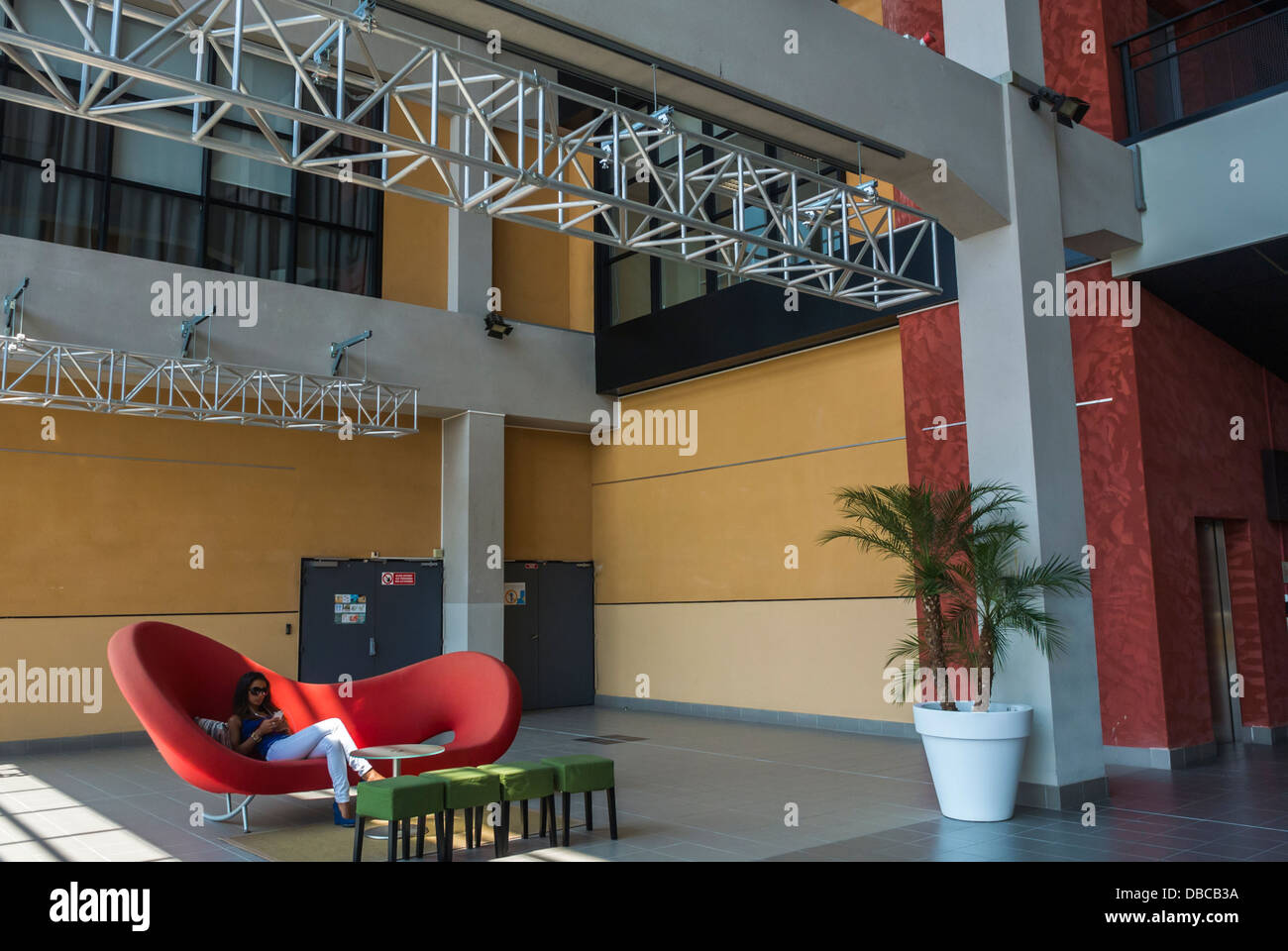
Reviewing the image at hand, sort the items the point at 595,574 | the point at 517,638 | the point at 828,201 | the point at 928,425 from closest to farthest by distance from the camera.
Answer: the point at 828,201
the point at 928,425
the point at 517,638
the point at 595,574

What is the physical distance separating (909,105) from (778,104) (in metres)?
1.18

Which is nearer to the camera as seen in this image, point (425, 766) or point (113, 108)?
point (113, 108)

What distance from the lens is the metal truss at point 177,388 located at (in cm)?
956

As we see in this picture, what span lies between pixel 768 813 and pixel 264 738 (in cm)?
358

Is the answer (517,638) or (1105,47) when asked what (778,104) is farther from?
(517,638)

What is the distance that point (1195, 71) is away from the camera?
9.67 m

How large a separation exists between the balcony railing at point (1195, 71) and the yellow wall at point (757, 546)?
3.28 metres

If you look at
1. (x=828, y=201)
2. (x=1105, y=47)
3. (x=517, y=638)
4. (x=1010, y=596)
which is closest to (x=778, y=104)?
(x=828, y=201)

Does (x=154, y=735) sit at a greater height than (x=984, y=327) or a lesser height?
lesser

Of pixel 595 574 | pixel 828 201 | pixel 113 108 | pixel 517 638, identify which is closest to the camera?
pixel 113 108

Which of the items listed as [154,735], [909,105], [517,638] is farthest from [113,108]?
[517,638]
